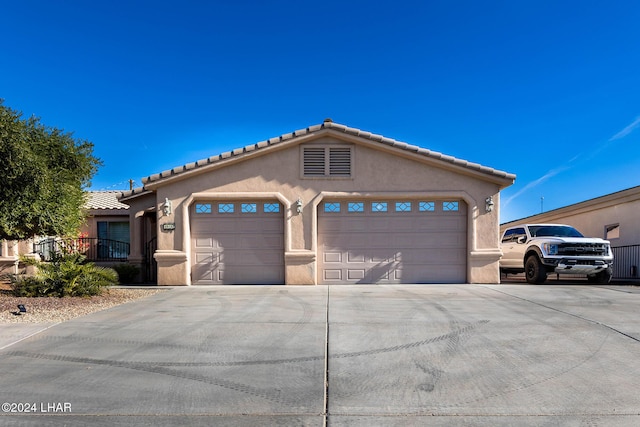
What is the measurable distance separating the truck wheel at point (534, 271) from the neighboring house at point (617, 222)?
15.9ft

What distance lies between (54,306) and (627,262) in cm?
1833

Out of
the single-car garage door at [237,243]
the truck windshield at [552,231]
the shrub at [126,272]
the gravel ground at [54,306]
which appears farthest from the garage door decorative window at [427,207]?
the shrub at [126,272]

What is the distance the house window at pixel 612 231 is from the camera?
55.4 ft

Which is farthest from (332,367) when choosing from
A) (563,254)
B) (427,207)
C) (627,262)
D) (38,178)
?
(627,262)

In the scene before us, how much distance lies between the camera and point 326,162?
12539 mm

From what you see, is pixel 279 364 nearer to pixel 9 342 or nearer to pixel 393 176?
Result: pixel 9 342

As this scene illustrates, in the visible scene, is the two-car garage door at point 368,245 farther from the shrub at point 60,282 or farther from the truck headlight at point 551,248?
the shrub at point 60,282

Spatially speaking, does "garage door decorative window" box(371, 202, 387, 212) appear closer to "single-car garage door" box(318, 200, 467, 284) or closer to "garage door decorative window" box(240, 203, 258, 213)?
"single-car garage door" box(318, 200, 467, 284)

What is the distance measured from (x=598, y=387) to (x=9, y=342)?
731 cm

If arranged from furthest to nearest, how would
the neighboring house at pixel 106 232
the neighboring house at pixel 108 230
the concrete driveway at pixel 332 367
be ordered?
the neighboring house at pixel 108 230 < the neighboring house at pixel 106 232 < the concrete driveway at pixel 332 367

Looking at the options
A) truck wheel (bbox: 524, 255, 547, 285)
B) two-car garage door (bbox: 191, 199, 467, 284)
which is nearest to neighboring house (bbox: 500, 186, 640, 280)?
truck wheel (bbox: 524, 255, 547, 285)

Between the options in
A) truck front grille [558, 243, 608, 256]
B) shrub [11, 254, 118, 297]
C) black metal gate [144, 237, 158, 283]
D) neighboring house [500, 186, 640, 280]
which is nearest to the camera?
shrub [11, 254, 118, 297]

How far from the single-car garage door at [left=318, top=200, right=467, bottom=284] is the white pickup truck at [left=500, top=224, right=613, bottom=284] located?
2.51 metres

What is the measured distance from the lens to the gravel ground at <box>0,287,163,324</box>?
23.8 feet
